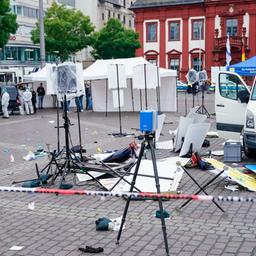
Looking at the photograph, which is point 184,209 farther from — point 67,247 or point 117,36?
point 117,36

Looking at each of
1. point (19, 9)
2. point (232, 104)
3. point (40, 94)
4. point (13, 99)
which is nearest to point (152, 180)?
point (232, 104)

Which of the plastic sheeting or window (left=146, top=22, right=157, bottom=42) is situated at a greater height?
window (left=146, top=22, right=157, bottom=42)

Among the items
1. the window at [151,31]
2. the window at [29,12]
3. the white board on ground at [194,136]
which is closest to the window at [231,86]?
the white board on ground at [194,136]

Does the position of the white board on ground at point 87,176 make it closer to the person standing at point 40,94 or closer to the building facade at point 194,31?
the person standing at point 40,94

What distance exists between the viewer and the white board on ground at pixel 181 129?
40.5ft

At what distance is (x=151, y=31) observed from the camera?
60.2 m

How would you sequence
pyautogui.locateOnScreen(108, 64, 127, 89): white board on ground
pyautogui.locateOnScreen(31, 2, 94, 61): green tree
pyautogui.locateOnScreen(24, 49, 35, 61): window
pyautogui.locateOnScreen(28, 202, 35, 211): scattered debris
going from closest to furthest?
pyautogui.locateOnScreen(28, 202, 35, 211): scattered debris → pyautogui.locateOnScreen(108, 64, 127, 89): white board on ground → pyautogui.locateOnScreen(31, 2, 94, 61): green tree → pyautogui.locateOnScreen(24, 49, 35, 61): window

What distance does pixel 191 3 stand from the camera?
187ft

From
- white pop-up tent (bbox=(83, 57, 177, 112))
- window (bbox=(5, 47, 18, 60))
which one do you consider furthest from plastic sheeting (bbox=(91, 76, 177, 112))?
window (bbox=(5, 47, 18, 60))

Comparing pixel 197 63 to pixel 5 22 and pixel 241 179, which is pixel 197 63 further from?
pixel 241 179

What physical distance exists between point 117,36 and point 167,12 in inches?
382

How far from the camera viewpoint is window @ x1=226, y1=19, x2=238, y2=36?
183 ft

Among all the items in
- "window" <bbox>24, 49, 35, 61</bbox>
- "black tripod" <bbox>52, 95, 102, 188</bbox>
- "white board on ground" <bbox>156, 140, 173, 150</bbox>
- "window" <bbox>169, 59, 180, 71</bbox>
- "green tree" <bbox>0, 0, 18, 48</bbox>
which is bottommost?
"white board on ground" <bbox>156, 140, 173, 150</bbox>

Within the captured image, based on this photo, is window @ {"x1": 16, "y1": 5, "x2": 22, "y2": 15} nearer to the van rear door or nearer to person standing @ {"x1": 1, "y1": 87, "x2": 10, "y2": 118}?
person standing @ {"x1": 1, "y1": 87, "x2": 10, "y2": 118}
